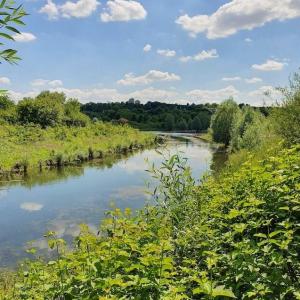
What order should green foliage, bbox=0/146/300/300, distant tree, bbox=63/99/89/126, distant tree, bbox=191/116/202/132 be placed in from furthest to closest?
distant tree, bbox=191/116/202/132 → distant tree, bbox=63/99/89/126 → green foliage, bbox=0/146/300/300

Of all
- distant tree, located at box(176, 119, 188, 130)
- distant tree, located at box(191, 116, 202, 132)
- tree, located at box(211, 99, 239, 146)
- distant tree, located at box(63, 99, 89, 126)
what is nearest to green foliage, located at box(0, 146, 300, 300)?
tree, located at box(211, 99, 239, 146)

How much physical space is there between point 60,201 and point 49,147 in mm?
21363

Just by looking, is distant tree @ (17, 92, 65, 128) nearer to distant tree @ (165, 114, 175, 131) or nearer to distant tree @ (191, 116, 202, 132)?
distant tree @ (191, 116, 202, 132)

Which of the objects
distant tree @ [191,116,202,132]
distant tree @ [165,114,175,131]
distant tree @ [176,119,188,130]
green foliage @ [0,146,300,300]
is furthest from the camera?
distant tree @ [165,114,175,131]

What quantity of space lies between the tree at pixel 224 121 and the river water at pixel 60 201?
27.1 meters

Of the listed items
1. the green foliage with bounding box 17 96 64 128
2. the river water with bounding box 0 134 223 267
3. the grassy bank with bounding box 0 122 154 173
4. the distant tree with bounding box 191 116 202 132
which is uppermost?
the green foliage with bounding box 17 96 64 128

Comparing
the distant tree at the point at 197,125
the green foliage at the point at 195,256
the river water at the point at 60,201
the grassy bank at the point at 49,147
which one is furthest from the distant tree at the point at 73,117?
the green foliage at the point at 195,256

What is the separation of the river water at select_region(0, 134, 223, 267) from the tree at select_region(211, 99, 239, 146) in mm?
27075

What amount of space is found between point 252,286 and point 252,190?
2.34 meters

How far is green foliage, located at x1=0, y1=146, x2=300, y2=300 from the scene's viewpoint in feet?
10.9

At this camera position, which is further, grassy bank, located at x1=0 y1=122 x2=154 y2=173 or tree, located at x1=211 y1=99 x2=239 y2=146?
tree, located at x1=211 y1=99 x2=239 y2=146

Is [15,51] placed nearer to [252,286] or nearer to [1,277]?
[252,286]

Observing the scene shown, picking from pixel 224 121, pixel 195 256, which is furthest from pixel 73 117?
pixel 195 256

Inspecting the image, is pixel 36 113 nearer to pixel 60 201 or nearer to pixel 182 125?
pixel 60 201
